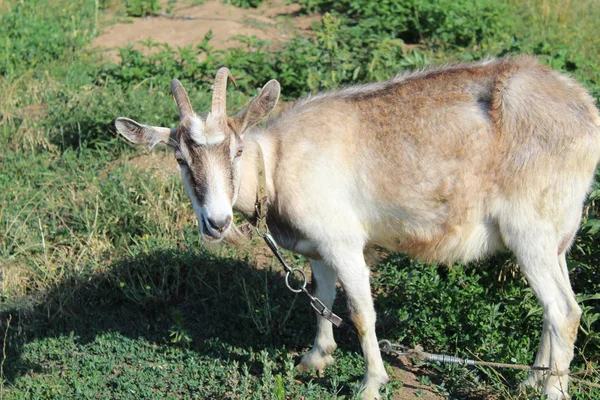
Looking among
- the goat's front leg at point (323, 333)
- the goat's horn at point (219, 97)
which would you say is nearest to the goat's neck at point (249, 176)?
the goat's horn at point (219, 97)

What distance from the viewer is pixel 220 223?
13.1 feet

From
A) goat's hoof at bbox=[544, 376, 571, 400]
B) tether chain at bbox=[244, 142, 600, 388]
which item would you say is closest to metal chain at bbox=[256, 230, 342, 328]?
tether chain at bbox=[244, 142, 600, 388]

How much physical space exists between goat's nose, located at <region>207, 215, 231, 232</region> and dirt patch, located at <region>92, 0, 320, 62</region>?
16.4 ft

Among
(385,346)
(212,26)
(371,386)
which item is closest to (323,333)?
(385,346)

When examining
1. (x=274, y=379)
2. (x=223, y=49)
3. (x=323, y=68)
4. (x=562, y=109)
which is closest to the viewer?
(x=562, y=109)

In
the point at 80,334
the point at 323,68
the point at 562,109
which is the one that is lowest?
the point at 80,334

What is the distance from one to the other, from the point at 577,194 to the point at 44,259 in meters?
3.79

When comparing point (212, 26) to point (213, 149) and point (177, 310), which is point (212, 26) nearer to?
point (177, 310)

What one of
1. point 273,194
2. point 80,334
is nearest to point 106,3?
point 80,334

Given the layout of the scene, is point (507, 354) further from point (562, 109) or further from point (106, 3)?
point (106, 3)

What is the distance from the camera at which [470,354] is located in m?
4.93

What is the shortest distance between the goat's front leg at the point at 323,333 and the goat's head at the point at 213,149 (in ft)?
3.27

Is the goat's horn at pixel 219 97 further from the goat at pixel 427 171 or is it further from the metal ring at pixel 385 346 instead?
the metal ring at pixel 385 346

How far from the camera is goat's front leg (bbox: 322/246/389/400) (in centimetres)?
444
